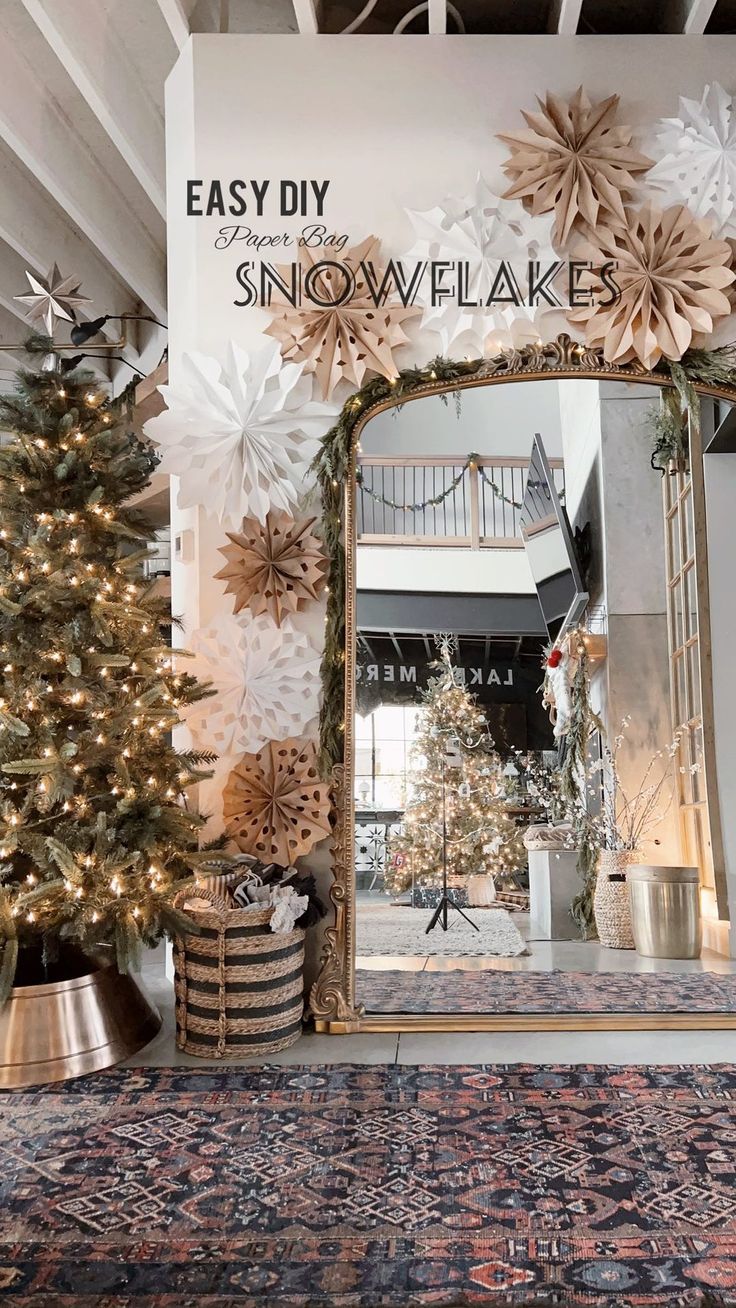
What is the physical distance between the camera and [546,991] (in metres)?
3.29

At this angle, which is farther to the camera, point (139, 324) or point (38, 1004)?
point (139, 324)

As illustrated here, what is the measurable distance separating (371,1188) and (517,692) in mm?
1703

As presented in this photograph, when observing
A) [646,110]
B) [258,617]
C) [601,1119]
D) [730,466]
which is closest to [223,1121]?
[601,1119]

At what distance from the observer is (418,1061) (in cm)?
292

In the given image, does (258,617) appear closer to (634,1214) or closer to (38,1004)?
(38,1004)

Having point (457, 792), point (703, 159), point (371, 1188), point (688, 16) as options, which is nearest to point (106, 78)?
point (688, 16)

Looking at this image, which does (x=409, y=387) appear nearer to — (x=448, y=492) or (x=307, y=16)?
(x=448, y=492)

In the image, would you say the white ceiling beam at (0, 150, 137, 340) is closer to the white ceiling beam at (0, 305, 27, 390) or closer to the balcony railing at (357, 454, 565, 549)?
the white ceiling beam at (0, 305, 27, 390)

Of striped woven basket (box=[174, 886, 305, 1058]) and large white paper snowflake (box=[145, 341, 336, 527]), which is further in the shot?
large white paper snowflake (box=[145, 341, 336, 527])

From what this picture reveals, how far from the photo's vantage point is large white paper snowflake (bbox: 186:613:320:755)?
3.36m

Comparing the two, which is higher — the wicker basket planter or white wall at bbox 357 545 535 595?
white wall at bbox 357 545 535 595

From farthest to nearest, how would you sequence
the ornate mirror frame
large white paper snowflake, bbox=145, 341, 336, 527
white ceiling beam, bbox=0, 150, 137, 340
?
white ceiling beam, bbox=0, 150, 137, 340, large white paper snowflake, bbox=145, 341, 336, 527, the ornate mirror frame

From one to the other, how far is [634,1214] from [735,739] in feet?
6.00

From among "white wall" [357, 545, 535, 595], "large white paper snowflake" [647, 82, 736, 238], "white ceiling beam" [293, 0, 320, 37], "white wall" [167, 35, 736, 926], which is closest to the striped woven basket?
"white wall" [167, 35, 736, 926]
